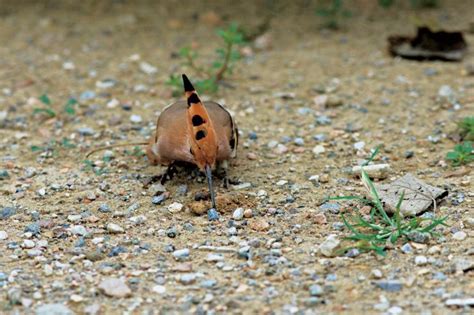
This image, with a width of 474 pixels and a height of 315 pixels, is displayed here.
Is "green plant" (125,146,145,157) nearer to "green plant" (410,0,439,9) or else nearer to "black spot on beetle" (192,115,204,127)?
"black spot on beetle" (192,115,204,127)

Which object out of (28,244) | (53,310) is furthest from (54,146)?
(53,310)

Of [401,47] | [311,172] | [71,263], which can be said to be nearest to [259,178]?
[311,172]

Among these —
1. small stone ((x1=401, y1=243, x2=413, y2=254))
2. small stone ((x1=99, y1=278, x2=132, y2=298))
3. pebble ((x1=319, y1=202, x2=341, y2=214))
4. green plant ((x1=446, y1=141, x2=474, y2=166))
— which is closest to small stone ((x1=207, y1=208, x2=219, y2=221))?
pebble ((x1=319, y1=202, x2=341, y2=214))

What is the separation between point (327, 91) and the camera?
235 inches

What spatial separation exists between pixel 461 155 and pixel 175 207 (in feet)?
5.64

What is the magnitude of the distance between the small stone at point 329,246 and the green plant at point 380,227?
49mm

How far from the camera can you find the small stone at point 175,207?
4.30 meters

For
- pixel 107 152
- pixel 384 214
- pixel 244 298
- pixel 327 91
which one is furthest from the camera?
pixel 327 91

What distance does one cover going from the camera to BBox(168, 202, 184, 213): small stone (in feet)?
14.1

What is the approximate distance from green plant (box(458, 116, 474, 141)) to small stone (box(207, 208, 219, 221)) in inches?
71.7

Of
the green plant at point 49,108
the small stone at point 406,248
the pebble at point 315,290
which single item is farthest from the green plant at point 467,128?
the green plant at point 49,108

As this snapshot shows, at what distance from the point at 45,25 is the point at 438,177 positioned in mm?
4390

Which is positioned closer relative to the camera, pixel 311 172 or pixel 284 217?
pixel 284 217

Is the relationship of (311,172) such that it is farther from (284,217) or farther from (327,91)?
(327,91)
